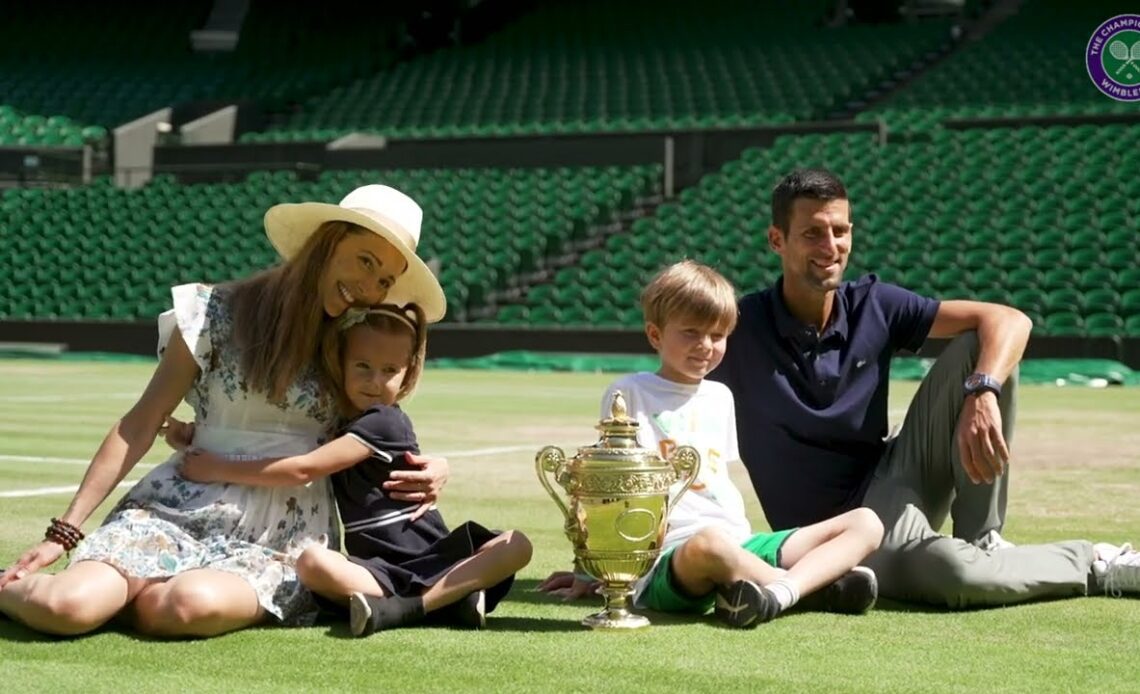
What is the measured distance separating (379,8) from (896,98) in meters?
16.5

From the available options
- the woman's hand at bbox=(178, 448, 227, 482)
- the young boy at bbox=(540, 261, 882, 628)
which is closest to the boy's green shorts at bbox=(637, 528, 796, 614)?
the young boy at bbox=(540, 261, 882, 628)

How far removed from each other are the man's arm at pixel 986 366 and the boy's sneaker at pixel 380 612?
171cm

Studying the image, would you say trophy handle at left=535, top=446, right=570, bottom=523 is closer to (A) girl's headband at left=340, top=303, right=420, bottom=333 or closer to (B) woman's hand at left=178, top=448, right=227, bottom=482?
(A) girl's headband at left=340, top=303, right=420, bottom=333

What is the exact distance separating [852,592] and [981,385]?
0.74m

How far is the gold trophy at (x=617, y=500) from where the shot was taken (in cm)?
443

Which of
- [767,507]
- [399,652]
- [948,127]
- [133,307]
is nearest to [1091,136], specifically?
[948,127]

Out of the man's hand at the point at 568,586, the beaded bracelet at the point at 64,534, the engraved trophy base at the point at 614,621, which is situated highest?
the beaded bracelet at the point at 64,534

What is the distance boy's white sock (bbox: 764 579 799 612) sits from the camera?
4.55m

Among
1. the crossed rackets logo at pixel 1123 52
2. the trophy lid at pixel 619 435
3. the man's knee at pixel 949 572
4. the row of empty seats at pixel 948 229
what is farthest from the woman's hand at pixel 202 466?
the crossed rackets logo at pixel 1123 52

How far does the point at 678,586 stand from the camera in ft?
15.8

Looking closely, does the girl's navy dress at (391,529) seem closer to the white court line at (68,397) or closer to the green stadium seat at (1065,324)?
the white court line at (68,397)

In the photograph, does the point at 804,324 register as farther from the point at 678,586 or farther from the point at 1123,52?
the point at 1123,52

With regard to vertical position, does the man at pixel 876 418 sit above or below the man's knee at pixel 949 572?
above

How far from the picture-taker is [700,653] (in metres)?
4.18
